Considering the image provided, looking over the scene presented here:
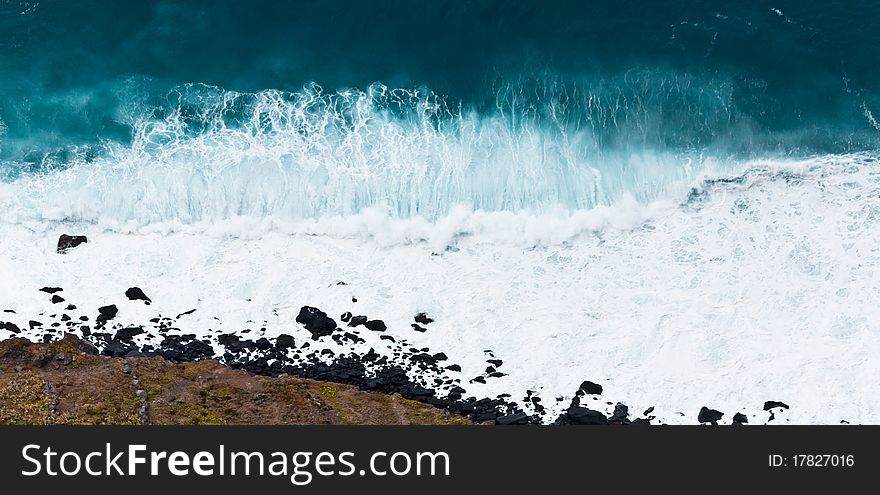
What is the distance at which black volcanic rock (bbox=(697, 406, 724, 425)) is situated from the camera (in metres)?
68.0

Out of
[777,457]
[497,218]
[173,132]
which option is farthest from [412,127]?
[777,457]

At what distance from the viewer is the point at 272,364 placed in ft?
230

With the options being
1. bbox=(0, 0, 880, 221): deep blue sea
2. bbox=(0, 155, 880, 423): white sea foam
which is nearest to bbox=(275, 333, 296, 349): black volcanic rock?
bbox=(0, 155, 880, 423): white sea foam

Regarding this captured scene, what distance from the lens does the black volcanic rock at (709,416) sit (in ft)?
223

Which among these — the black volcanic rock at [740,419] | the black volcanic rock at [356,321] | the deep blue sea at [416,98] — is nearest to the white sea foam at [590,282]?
the black volcanic rock at [740,419]

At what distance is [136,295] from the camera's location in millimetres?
73625

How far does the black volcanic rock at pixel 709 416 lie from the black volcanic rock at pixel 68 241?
4068 centimetres

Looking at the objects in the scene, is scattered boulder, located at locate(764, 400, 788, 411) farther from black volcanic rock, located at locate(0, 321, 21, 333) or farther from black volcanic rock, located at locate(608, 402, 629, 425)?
black volcanic rock, located at locate(0, 321, 21, 333)

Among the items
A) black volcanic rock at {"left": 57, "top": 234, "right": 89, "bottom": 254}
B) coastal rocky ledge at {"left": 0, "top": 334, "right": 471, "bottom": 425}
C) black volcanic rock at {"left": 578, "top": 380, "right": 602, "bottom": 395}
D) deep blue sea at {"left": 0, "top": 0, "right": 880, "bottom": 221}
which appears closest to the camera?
coastal rocky ledge at {"left": 0, "top": 334, "right": 471, "bottom": 425}

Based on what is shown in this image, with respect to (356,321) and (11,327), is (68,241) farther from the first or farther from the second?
(356,321)

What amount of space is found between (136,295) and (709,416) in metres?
35.6

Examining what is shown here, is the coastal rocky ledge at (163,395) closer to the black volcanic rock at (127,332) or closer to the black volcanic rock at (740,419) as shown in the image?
the black volcanic rock at (127,332)

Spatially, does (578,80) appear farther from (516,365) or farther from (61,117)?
(61,117)

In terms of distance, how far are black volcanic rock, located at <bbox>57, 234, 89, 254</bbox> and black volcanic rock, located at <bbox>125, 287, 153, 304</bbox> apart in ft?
19.8
